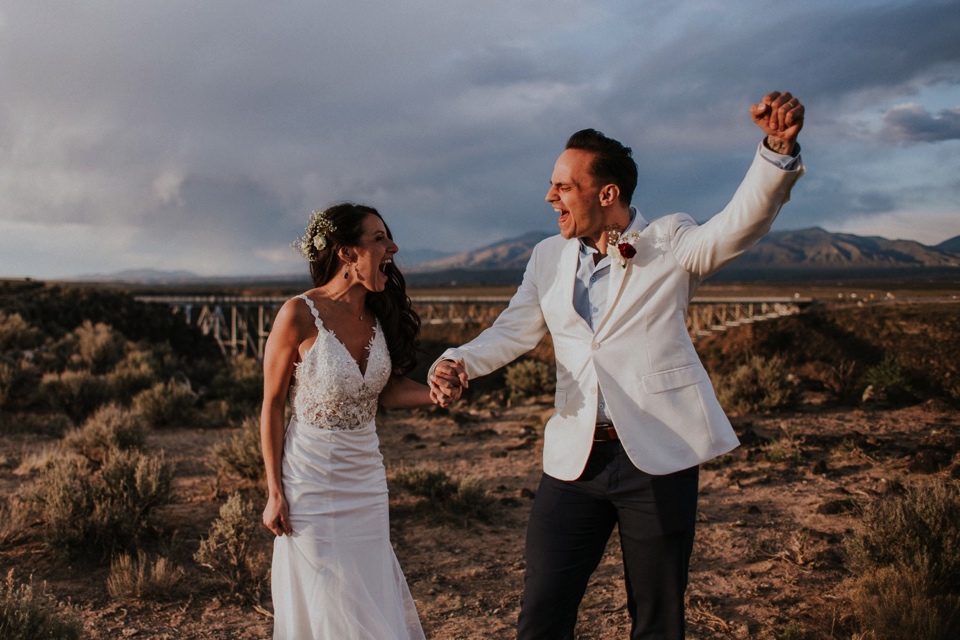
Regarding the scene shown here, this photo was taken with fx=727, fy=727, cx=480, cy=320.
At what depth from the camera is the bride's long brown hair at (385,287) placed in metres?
3.11

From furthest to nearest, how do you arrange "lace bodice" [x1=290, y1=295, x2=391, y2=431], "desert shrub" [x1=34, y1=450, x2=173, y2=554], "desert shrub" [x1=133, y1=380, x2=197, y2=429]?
"desert shrub" [x1=133, y1=380, x2=197, y2=429]
"desert shrub" [x1=34, y1=450, x2=173, y2=554]
"lace bodice" [x1=290, y1=295, x2=391, y2=431]

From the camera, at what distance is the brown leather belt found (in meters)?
2.51

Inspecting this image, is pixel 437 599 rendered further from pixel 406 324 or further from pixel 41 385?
pixel 41 385

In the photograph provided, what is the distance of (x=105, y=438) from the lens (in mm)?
7844

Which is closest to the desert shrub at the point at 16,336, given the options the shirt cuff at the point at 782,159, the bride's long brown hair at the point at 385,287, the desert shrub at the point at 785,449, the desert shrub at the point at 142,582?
the desert shrub at the point at 142,582

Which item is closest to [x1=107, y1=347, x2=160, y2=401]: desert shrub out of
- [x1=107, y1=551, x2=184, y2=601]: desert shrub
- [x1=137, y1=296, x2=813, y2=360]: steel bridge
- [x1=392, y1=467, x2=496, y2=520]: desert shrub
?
[x1=392, y1=467, x2=496, y2=520]: desert shrub

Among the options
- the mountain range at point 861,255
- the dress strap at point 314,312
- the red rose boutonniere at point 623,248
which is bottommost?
the dress strap at point 314,312

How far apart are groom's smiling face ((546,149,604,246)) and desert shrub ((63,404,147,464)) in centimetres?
660

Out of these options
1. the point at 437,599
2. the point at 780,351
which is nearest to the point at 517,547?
the point at 437,599

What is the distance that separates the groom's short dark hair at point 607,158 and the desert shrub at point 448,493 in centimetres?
413

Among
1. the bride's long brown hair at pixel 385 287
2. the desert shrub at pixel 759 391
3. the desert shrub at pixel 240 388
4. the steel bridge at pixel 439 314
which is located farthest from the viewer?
the steel bridge at pixel 439 314

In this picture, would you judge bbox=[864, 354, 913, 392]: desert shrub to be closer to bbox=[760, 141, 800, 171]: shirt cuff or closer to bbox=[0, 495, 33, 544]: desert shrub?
bbox=[760, 141, 800, 171]: shirt cuff

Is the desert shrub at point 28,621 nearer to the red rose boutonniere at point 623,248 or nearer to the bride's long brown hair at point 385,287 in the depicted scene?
the bride's long brown hair at point 385,287

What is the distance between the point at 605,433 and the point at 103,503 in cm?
431
